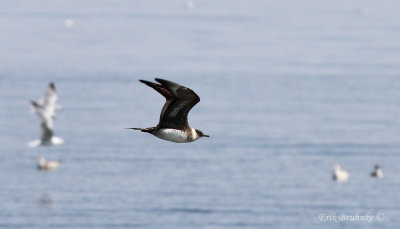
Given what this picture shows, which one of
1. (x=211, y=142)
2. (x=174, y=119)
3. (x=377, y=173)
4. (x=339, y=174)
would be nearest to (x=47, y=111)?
(x=339, y=174)

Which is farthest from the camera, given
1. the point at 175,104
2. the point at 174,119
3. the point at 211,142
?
the point at 211,142

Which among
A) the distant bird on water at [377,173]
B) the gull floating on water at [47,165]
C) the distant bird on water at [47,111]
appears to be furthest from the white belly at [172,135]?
the gull floating on water at [47,165]

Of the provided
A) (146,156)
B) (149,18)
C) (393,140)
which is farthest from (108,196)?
(149,18)

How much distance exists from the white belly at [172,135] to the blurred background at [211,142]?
3469 cm

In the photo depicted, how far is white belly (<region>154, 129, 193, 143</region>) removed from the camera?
545 inches

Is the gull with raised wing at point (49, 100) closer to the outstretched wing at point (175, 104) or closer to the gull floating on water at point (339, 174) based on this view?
the gull floating on water at point (339, 174)

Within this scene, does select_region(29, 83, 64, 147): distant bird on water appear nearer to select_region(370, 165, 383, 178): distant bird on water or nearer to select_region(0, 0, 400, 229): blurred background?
select_region(0, 0, 400, 229): blurred background

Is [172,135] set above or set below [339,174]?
below

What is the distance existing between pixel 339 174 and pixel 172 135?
140 ft

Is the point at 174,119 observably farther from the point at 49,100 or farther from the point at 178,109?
the point at 49,100

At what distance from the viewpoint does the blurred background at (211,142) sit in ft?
171

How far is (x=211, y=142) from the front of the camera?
67.6 meters

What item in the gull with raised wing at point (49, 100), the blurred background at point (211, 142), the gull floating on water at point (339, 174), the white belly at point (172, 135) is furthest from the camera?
the gull floating on water at point (339, 174)

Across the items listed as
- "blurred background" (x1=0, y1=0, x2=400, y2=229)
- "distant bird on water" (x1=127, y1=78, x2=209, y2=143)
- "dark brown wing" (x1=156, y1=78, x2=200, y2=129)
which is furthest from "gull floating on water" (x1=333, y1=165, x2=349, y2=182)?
"dark brown wing" (x1=156, y1=78, x2=200, y2=129)
